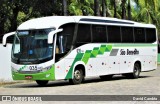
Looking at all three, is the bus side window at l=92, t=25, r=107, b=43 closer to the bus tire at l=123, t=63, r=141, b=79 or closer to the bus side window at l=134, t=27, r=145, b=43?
the bus side window at l=134, t=27, r=145, b=43

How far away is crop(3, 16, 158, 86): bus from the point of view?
20891 mm

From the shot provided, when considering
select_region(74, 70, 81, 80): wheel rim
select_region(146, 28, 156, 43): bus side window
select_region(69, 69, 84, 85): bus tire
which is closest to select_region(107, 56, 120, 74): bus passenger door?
select_region(69, 69, 84, 85): bus tire

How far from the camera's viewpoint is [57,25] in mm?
21125

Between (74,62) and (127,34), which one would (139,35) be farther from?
(74,62)

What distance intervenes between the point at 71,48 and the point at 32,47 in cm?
179

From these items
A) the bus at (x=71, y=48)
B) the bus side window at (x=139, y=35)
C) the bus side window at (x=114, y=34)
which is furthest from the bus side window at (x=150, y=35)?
the bus side window at (x=114, y=34)

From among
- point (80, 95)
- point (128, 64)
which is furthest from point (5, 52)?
point (80, 95)

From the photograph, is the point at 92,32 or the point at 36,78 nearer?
the point at 36,78

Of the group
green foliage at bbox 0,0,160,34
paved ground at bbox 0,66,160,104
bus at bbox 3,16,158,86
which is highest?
green foliage at bbox 0,0,160,34

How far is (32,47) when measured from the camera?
69.2 ft

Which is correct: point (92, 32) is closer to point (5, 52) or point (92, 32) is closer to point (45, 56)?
point (45, 56)

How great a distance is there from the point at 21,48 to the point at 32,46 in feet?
1.88

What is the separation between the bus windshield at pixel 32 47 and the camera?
20.8 m

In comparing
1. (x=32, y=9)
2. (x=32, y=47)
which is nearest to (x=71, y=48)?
(x=32, y=47)
